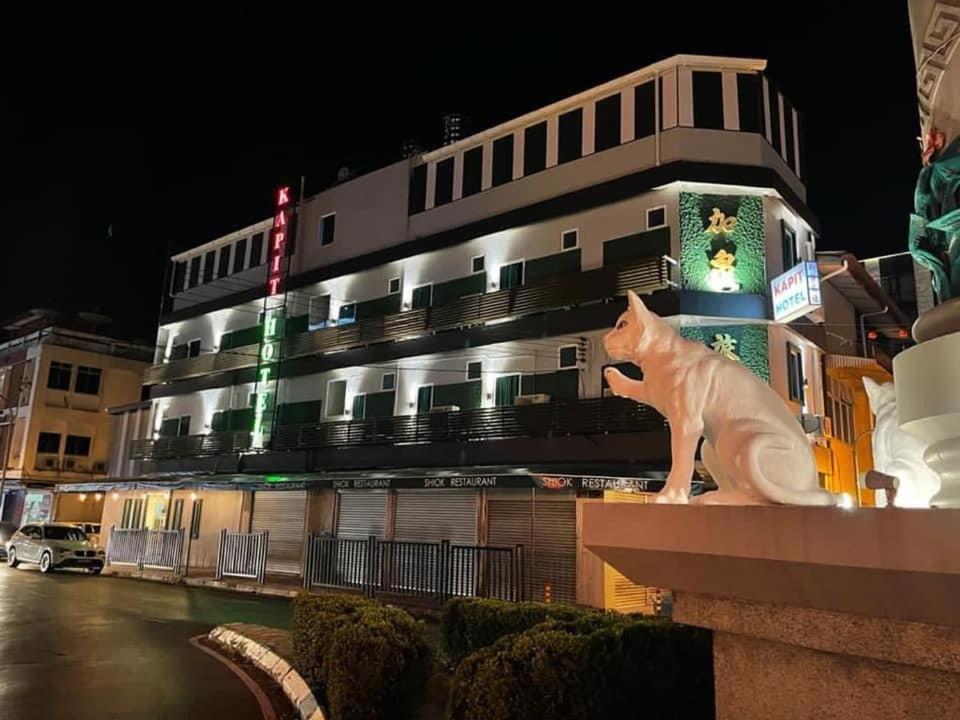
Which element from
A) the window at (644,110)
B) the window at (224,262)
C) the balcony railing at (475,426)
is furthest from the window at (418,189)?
the window at (224,262)

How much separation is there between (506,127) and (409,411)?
968 cm

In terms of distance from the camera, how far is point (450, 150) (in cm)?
2469

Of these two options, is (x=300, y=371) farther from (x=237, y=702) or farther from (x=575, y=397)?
(x=237, y=702)

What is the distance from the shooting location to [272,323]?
2897 centimetres

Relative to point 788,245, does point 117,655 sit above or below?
below

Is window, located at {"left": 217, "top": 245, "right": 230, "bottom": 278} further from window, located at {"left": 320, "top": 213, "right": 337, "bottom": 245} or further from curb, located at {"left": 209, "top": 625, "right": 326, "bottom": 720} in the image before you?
curb, located at {"left": 209, "top": 625, "right": 326, "bottom": 720}

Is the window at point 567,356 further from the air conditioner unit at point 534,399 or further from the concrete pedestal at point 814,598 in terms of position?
the concrete pedestal at point 814,598

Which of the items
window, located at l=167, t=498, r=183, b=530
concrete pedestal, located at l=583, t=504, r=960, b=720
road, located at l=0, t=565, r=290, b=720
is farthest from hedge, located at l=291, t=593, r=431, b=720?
window, located at l=167, t=498, r=183, b=530

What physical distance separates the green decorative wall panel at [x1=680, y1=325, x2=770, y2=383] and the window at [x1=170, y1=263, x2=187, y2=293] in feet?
86.7

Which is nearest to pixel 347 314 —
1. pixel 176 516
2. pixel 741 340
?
pixel 176 516

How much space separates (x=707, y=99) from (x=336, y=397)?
16.0 meters

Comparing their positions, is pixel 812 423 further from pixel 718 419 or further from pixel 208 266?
pixel 208 266

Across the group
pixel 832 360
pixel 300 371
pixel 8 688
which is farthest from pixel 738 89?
pixel 8 688

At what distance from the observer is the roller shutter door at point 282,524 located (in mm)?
25614
